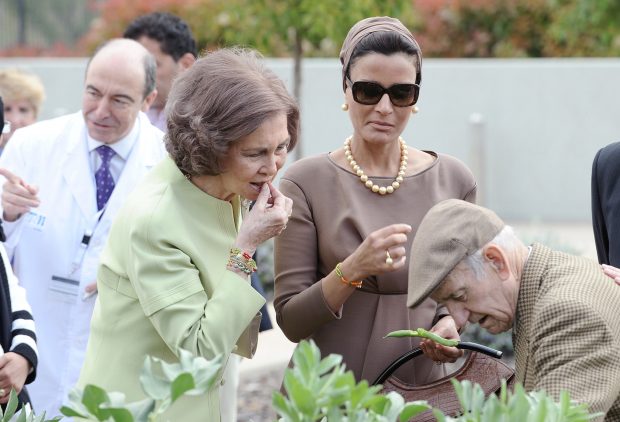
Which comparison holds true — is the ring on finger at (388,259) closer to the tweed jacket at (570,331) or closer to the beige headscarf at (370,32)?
the tweed jacket at (570,331)

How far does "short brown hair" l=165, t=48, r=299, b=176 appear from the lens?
3.13m

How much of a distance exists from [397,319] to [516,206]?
36.2ft

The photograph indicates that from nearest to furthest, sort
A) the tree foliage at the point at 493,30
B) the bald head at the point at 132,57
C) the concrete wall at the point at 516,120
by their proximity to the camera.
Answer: the bald head at the point at 132,57, the concrete wall at the point at 516,120, the tree foliage at the point at 493,30

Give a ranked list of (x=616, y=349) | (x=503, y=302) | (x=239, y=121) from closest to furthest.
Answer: (x=616, y=349) < (x=503, y=302) < (x=239, y=121)

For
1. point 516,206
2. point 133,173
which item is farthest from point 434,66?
point 133,173

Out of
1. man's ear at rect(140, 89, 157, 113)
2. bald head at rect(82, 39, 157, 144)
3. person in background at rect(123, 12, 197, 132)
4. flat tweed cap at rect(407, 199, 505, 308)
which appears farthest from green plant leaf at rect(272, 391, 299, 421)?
person in background at rect(123, 12, 197, 132)

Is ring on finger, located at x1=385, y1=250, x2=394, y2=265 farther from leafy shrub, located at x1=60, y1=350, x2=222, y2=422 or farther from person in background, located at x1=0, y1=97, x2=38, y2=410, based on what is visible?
person in background, located at x1=0, y1=97, x2=38, y2=410

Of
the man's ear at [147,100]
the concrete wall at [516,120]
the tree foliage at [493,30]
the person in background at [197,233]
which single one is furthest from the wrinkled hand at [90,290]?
the tree foliage at [493,30]

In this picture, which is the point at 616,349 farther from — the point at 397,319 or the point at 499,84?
the point at 499,84

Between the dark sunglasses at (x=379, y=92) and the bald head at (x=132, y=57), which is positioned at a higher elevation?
the dark sunglasses at (x=379, y=92)

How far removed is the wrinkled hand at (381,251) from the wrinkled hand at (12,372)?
1.27 metres

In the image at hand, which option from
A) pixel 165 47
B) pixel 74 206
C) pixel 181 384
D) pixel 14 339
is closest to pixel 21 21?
pixel 165 47

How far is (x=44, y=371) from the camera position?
4629 mm

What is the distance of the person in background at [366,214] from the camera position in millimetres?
3670
